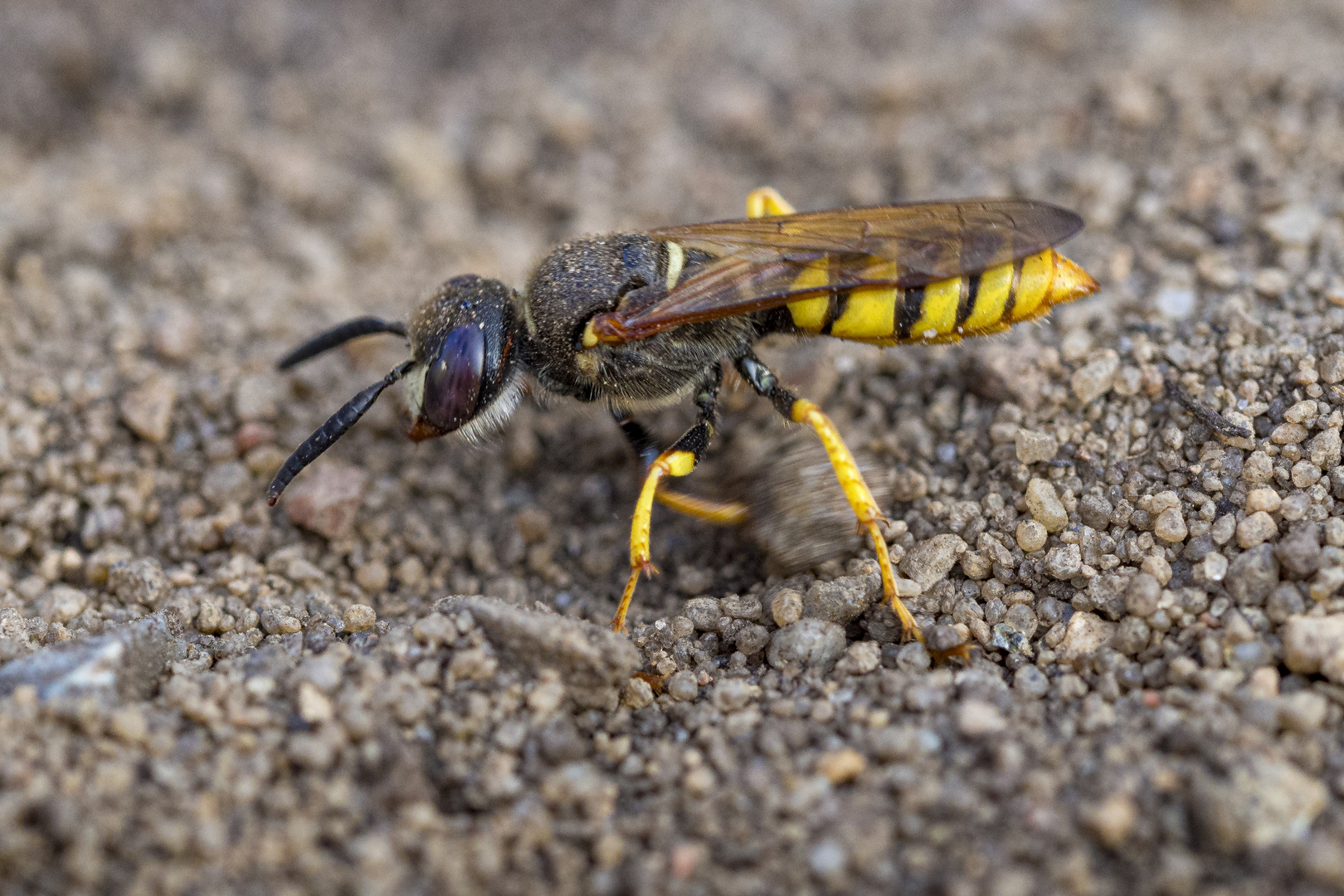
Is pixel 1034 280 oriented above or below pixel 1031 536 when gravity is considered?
above

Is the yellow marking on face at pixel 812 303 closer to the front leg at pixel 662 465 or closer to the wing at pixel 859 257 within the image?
the wing at pixel 859 257

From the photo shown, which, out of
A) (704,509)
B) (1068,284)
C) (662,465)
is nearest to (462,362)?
(662,465)

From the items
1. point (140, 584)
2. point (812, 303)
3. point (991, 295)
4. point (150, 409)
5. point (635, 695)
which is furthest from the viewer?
point (150, 409)

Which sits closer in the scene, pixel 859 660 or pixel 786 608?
pixel 859 660

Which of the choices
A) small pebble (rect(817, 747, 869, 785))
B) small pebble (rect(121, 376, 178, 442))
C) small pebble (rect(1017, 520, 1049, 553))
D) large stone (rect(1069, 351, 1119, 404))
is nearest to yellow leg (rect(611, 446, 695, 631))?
small pebble (rect(817, 747, 869, 785))

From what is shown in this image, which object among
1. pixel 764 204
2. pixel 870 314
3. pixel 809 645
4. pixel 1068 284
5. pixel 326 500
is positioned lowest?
pixel 809 645

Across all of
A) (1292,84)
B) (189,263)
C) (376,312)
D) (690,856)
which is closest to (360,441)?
(376,312)

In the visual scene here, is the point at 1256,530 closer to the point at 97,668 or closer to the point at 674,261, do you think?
the point at 674,261
